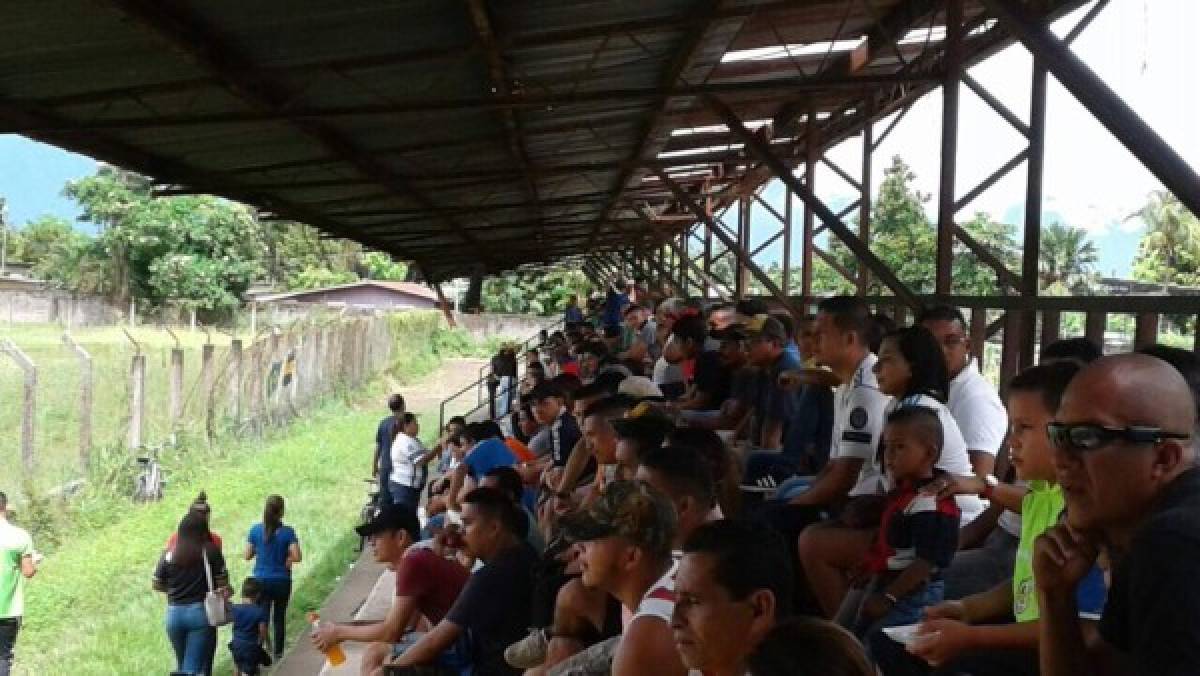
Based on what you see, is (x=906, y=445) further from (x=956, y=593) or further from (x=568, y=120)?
(x=568, y=120)

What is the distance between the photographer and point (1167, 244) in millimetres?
28047

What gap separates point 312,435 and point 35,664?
10.4 meters

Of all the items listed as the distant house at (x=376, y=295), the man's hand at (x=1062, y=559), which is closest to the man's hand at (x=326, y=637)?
the man's hand at (x=1062, y=559)

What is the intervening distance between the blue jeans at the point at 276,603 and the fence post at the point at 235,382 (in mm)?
8632

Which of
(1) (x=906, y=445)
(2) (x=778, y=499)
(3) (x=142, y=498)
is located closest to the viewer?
(1) (x=906, y=445)

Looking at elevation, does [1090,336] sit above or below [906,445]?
above

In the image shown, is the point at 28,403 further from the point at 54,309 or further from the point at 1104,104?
the point at 54,309

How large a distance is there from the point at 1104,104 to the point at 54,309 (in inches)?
1307

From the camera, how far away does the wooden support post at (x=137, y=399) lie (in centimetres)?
1440

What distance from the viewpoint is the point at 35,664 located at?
30.5 ft

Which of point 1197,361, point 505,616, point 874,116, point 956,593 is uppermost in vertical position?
point 874,116

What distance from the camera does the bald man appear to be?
145cm

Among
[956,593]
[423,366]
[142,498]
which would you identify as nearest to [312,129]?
[956,593]

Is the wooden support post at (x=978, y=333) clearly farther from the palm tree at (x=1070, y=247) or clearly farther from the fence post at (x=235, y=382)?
the palm tree at (x=1070, y=247)
